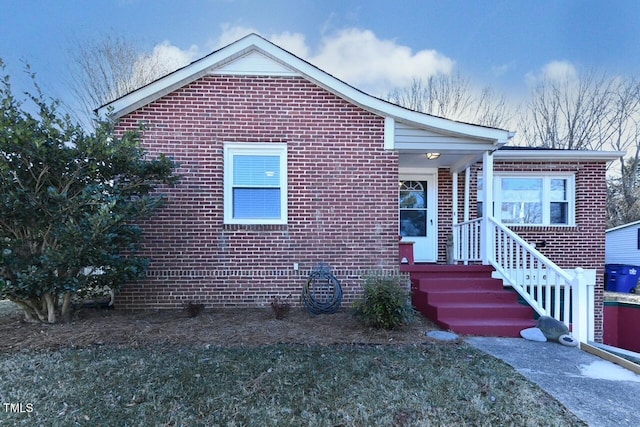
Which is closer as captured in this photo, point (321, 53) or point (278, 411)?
point (278, 411)

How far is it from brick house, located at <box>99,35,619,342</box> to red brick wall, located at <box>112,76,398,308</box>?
2cm

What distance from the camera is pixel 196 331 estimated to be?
4648mm

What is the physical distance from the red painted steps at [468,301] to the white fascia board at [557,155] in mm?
3178

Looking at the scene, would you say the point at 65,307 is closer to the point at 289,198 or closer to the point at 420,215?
the point at 289,198

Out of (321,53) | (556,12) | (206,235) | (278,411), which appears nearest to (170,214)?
(206,235)

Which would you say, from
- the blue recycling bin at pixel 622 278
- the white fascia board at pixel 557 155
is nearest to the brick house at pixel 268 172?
the white fascia board at pixel 557 155

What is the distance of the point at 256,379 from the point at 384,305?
2.10 m

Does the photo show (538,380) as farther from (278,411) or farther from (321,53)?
(321,53)

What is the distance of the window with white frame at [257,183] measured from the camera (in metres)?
6.09

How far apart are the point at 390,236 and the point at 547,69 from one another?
18.8 metres

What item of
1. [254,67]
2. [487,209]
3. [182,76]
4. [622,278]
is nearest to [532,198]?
[487,209]

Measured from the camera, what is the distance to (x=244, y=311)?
19.1 feet

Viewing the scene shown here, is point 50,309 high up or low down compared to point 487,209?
down

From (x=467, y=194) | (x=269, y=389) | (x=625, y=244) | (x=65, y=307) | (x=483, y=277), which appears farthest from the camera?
(x=625, y=244)
